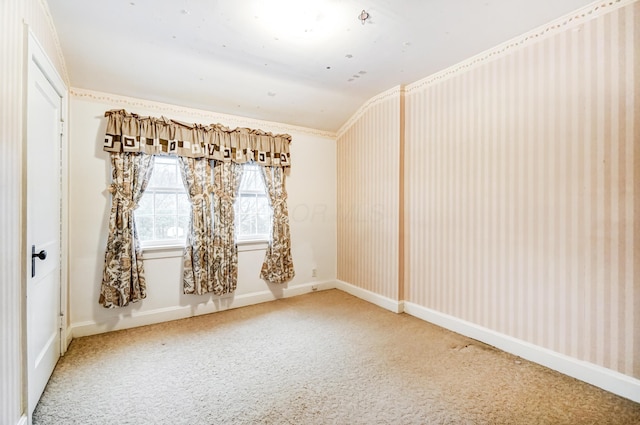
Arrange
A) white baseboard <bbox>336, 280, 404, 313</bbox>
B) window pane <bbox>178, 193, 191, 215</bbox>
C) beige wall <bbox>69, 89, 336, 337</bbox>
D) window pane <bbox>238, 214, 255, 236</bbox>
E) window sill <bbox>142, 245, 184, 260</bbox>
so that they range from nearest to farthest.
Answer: beige wall <bbox>69, 89, 336, 337</bbox>, window sill <bbox>142, 245, 184, 260</bbox>, window pane <bbox>178, 193, 191, 215</bbox>, white baseboard <bbox>336, 280, 404, 313</bbox>, window pane <bbox>238, 214, 255, 236</bbox>

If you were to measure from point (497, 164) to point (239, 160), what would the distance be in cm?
281

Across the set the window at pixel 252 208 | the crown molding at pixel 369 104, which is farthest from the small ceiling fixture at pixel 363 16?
the window at pixel 252 208

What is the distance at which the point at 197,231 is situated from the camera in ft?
11.0

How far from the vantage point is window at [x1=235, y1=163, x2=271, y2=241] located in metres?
3.90

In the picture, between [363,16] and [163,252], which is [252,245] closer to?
[163,252]

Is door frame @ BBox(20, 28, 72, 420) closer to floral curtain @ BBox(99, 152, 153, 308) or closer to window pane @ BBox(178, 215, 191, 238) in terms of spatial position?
floral curtain @ BBox(99, 152, 153, 308)

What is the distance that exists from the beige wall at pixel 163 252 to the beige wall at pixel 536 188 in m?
1.27

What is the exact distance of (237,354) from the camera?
2576 millimetres

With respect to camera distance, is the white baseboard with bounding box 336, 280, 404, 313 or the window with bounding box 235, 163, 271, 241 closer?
the white baseboard with bounding box 336, 280, 404, 313

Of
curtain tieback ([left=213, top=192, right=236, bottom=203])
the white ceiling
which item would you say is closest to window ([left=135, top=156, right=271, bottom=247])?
curtain tieback ([left=213, top=192, right=236, bottom=203])

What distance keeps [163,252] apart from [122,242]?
1.40 feet

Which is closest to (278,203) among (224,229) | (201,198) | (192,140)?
(224,229)

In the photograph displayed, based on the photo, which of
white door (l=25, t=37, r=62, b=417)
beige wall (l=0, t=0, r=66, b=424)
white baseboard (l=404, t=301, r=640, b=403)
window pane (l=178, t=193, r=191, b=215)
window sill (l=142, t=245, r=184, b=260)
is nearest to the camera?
beige wall (l=0, t=0, r=66, b=424)

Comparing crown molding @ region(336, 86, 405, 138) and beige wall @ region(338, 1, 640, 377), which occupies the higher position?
crown molding @ region(336, 86, 405, 138)
